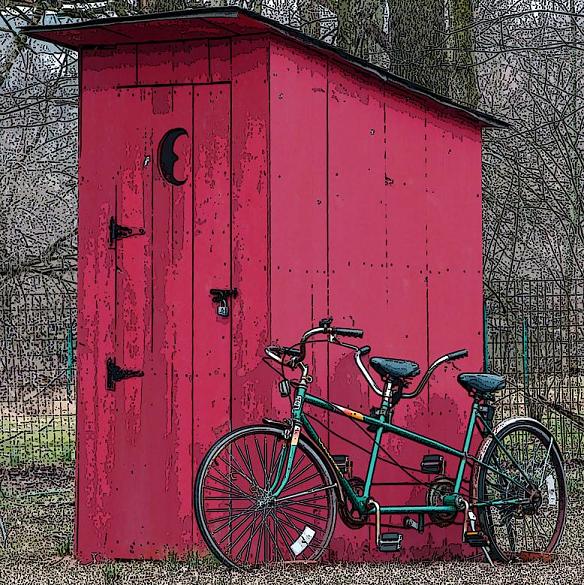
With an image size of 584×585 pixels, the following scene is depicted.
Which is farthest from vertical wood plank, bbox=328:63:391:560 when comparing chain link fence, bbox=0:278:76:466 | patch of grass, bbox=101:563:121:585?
chain link fence, bbox=0:278:76:466

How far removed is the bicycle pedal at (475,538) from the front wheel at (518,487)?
28 millimetres

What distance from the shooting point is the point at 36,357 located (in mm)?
12062

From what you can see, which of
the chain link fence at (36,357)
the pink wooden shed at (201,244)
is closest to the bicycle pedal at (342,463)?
the pink wooden shed at (201,244)

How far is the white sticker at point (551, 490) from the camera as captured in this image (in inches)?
259

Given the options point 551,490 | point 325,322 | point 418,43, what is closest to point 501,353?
point 418,43

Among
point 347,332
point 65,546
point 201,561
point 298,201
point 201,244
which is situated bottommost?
point 65,546

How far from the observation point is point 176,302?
6230 mm

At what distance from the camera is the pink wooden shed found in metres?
6.07

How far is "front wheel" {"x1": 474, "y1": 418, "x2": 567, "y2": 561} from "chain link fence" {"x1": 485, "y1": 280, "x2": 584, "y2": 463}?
3476mm

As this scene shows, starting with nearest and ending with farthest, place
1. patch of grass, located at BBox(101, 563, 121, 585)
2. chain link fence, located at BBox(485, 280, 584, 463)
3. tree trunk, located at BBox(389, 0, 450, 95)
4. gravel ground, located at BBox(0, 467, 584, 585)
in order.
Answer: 1. gravel ground, located at BBox(0, 467, 584, 585)
2. patch of grass, located at BBox(101, 563, 121, 585)
3. tree trunk, located at BBox(389, 0, 450, 95)
4. chain link fence, located at BBox(485, 280, 584, 463)

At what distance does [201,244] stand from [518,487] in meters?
2.16

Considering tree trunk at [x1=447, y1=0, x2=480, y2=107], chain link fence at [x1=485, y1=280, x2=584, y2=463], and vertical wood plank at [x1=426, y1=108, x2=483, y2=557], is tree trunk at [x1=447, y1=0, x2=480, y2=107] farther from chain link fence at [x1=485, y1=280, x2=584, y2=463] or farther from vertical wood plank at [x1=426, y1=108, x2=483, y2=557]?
vertical wood plank at [x1=426, y1=108, x2=483, y2=557]

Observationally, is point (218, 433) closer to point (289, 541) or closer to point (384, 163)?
point (289, 541)

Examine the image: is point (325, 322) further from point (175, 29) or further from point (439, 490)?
point (175, 29)
